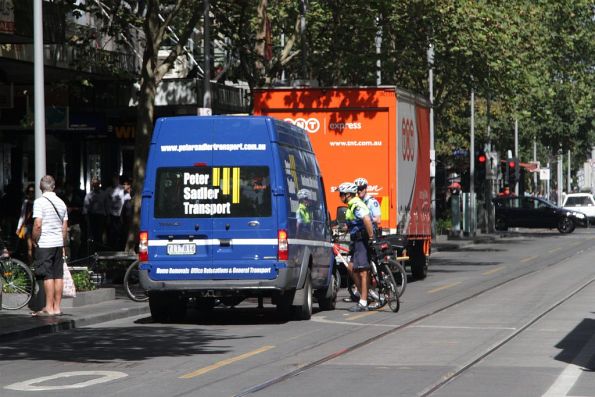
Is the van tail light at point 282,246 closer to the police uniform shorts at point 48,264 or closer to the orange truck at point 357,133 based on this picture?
the police uniform shorts at point 48,264

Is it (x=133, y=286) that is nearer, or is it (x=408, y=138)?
(x=133, y=286)

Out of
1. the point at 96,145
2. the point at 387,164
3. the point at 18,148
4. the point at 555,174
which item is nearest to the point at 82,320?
the point at 387,164

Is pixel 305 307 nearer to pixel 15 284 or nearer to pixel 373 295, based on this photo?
pixel 373 295

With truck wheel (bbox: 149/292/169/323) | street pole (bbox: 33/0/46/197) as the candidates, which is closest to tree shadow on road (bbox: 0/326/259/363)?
truck wheel (bbox: 149/292/169/323)

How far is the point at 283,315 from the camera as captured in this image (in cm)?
1952

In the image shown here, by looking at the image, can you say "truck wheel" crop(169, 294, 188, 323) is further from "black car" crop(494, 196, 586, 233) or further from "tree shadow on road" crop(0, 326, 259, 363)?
"black car" crop(494, 196, 586, 233)

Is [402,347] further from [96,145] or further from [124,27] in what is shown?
[96,145]

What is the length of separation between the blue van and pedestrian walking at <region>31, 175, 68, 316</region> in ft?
4.60

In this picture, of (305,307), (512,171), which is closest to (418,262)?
(305,307)

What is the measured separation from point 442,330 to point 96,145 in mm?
25299

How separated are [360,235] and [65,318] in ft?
14.3

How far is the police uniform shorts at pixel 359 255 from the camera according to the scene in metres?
20.6

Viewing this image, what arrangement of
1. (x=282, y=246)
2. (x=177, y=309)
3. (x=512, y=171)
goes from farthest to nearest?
(x=512, y=171)
(x=177, y=309)
(x=282, y=246)

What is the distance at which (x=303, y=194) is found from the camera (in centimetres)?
1972
